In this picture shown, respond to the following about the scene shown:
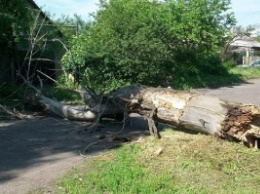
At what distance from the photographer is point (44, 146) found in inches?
331

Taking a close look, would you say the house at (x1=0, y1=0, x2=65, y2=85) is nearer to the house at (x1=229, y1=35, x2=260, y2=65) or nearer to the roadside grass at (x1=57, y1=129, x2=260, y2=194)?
the roadside grass at (x1=57, y1=129, x2=260, y2=194)

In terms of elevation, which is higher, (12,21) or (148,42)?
(12,21)

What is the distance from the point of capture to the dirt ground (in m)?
6.33

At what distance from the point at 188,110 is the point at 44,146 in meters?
2.83

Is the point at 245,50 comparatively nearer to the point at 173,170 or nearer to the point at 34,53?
the point at 34,53

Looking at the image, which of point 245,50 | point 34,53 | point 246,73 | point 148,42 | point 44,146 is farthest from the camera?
point 245,50

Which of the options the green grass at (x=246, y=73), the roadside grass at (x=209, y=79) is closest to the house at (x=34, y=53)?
the roadside grass at (x=209, y=79)

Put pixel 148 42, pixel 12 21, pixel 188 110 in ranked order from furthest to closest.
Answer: pixel 148 42 < pixel 12 21 < pixel 188 110

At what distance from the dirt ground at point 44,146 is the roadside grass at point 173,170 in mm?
454

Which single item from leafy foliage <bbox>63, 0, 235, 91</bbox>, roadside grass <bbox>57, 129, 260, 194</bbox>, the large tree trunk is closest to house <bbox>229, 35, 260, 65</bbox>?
leafy foliage <bbox>63, 0, 235, 91</bbox>

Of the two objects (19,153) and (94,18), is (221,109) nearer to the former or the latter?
(19,153)

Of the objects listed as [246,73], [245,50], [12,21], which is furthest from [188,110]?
[245,50]

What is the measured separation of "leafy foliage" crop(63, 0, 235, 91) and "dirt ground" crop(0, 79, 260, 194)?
3.04 m

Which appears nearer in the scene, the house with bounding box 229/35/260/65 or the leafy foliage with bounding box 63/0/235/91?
the leafy foliage with bounding box 63/0/235/91
